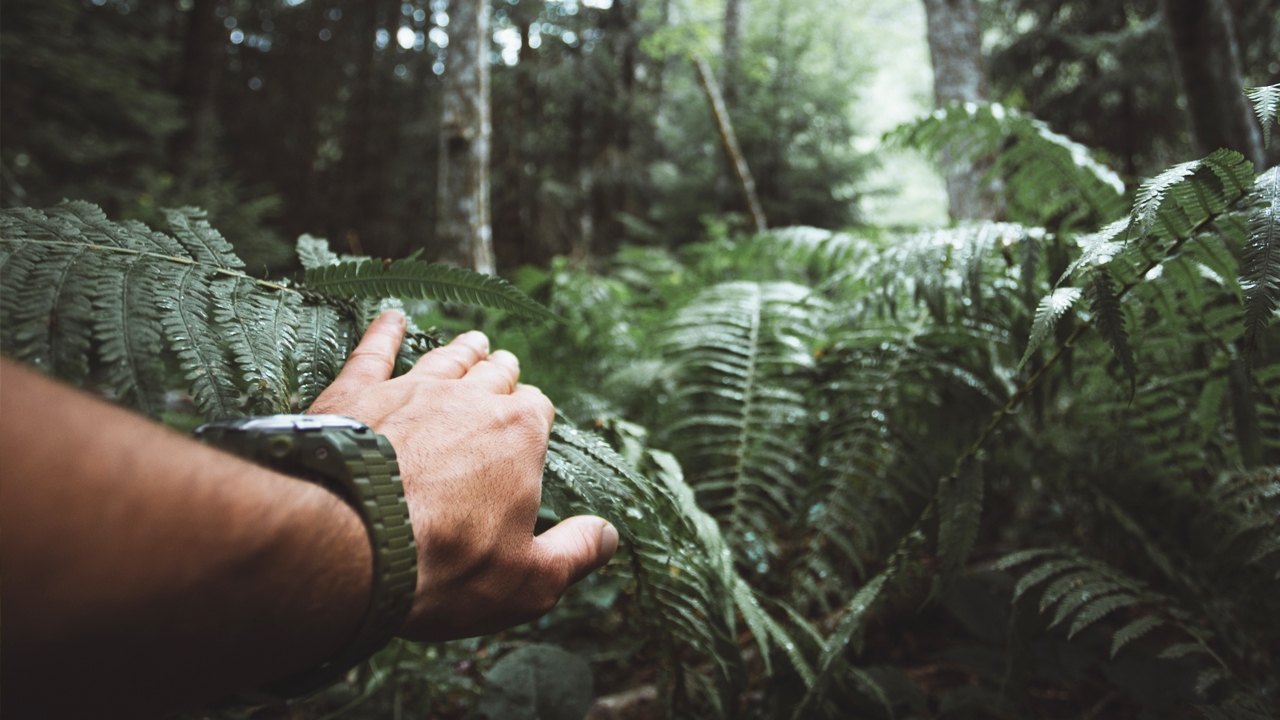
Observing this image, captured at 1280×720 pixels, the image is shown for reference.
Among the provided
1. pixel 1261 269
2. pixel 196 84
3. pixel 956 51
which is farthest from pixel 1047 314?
pixel 196 84

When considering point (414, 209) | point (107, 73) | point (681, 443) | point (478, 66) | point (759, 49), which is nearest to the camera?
point (681, 443)

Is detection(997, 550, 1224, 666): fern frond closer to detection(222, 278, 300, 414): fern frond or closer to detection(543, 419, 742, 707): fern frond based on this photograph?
detection(543, 419, 742, 707): fern frond

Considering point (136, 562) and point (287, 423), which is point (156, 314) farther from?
point (136, 562)

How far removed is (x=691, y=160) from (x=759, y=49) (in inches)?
67.2

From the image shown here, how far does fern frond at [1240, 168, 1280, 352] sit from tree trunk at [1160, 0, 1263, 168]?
59.8 inches

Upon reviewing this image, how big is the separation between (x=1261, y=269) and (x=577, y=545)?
1.03 meters

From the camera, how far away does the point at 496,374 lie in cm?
99

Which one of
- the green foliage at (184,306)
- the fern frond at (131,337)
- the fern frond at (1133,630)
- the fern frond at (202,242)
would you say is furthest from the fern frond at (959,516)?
the fern frond at (202,242)

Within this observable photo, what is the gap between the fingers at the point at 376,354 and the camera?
912 millimetres

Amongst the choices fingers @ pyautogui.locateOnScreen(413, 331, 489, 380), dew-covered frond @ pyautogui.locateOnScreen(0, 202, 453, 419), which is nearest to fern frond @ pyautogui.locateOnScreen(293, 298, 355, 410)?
dew-covered frond @ pyautogui.locateOnScreen(0, 202, 453, 419)

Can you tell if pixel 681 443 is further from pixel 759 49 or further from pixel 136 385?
pixel 759 49

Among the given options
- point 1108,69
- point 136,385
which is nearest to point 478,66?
point 136,385

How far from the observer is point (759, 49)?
7402 mm

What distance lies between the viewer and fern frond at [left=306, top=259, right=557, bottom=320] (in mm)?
1005
